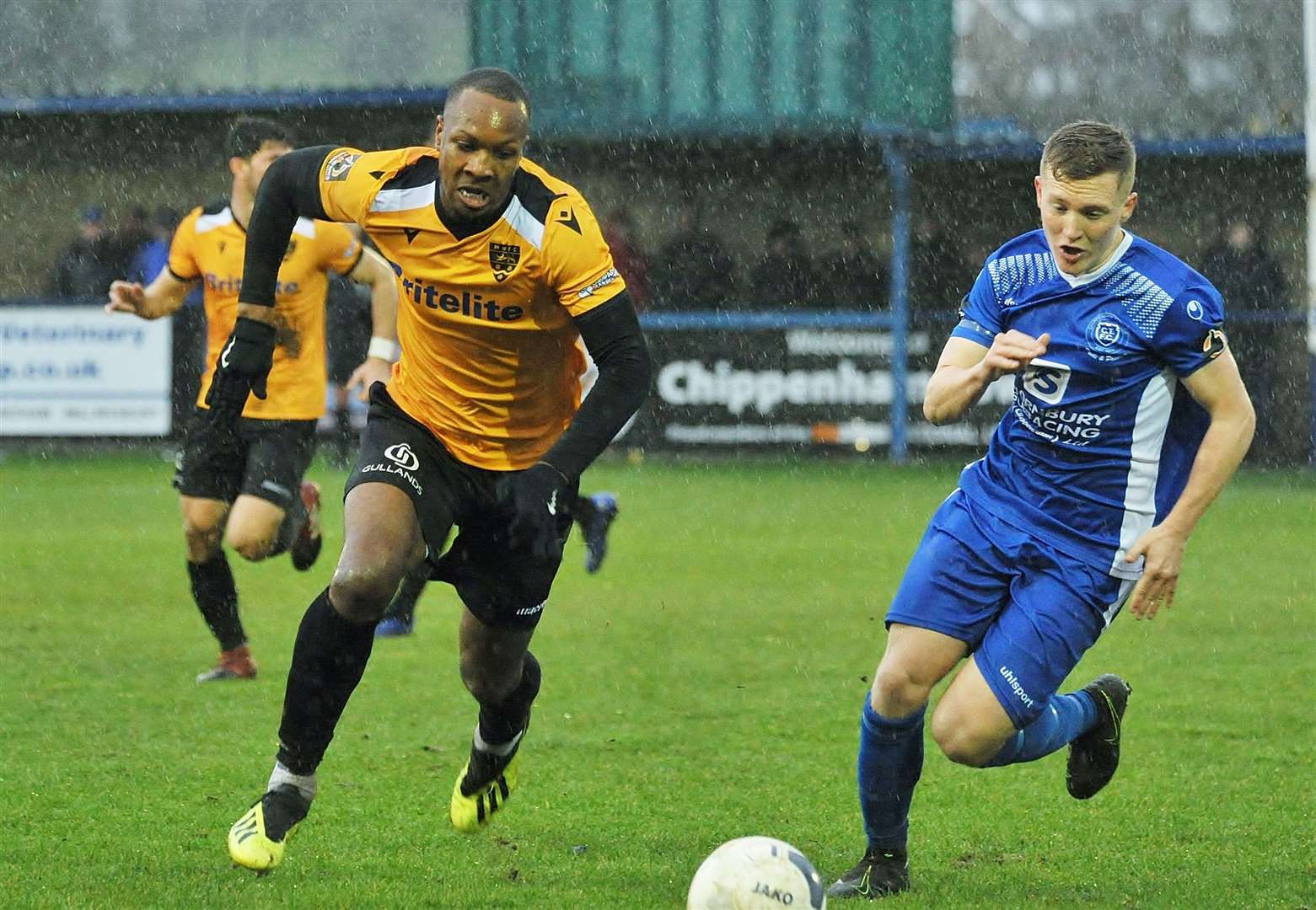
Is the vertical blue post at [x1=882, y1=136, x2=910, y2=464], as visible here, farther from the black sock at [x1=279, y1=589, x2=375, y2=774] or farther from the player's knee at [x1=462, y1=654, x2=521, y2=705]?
the black sock at [x1=279, y1=589, x2=375, y2=774]

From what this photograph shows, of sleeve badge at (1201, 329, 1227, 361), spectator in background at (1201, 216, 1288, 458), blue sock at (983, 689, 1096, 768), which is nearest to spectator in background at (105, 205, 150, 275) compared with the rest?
spectator in background at (1201, 216, 1288, 458)

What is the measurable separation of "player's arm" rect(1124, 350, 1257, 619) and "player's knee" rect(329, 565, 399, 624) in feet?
5.96

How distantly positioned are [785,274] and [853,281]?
0.72 metres

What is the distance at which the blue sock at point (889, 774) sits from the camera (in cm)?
488

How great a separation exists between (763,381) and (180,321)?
5.45 metres

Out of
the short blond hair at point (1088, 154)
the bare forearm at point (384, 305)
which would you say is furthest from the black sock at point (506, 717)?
the bare forearm at point (384, 305)

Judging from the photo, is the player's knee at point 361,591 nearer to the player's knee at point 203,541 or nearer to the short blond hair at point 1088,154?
the short blond hair at point 1088,154

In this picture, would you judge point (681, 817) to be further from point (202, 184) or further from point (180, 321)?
point (202, 184)

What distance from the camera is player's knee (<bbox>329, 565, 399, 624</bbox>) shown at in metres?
4.86

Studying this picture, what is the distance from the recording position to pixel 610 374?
497 cm

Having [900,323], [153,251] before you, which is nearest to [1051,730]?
[900,323]

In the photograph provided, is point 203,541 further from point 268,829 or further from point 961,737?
point 961,737

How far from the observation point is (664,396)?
18344mm

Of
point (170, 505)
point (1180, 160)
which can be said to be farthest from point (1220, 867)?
Result: point (1180, 160)
